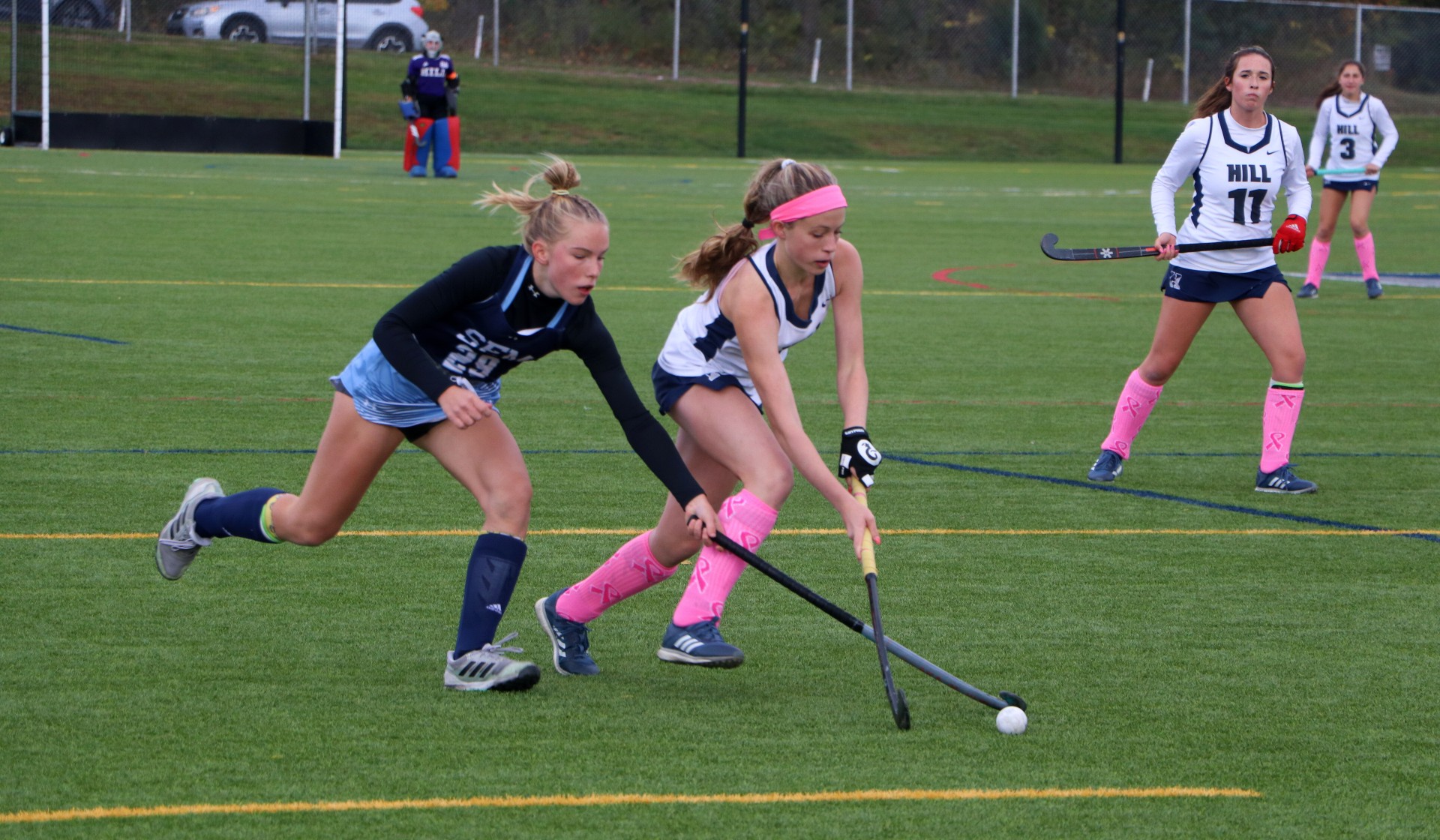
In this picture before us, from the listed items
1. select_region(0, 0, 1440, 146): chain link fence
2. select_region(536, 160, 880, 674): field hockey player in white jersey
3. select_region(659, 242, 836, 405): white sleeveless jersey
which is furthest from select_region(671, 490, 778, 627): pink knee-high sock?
select_region(0, 0, 1440, 146): chain link fence

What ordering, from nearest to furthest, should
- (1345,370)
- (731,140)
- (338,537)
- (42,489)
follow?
1. (338,537)
2. (42,489)
3. (1345,370)
4. (731,140)

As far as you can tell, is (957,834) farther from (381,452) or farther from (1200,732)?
(381,452)

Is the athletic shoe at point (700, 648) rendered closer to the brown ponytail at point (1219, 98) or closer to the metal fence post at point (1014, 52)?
the brown ponytail at point (1219, 98)

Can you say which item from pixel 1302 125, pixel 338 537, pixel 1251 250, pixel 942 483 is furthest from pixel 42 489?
pixel 1302 125

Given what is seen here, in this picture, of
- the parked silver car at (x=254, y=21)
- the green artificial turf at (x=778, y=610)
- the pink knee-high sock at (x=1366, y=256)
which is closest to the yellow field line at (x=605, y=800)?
the green artificial turf at (x=778, y=610)

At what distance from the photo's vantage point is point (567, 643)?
4879 mm

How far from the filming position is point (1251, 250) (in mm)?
7746

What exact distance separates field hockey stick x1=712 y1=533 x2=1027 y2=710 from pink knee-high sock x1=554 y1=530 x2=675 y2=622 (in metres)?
0.34

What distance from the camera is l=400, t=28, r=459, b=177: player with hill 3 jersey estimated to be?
25234 mm

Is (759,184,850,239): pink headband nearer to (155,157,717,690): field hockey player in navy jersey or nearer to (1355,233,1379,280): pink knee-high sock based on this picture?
(155,157,717,690): field hockey player in navy jersey

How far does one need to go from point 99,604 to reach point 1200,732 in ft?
10.5

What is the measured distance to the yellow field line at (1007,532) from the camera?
6465 millimetres

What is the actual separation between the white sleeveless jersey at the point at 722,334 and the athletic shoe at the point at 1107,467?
3.06 meters

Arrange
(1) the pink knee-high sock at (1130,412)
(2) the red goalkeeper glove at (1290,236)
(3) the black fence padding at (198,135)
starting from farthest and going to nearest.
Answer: (3) the black fence padding at (198,135) → (1) the pink knee-high sock at (1130,412) → (2) the red goalkeeper glove at (1290,236)
